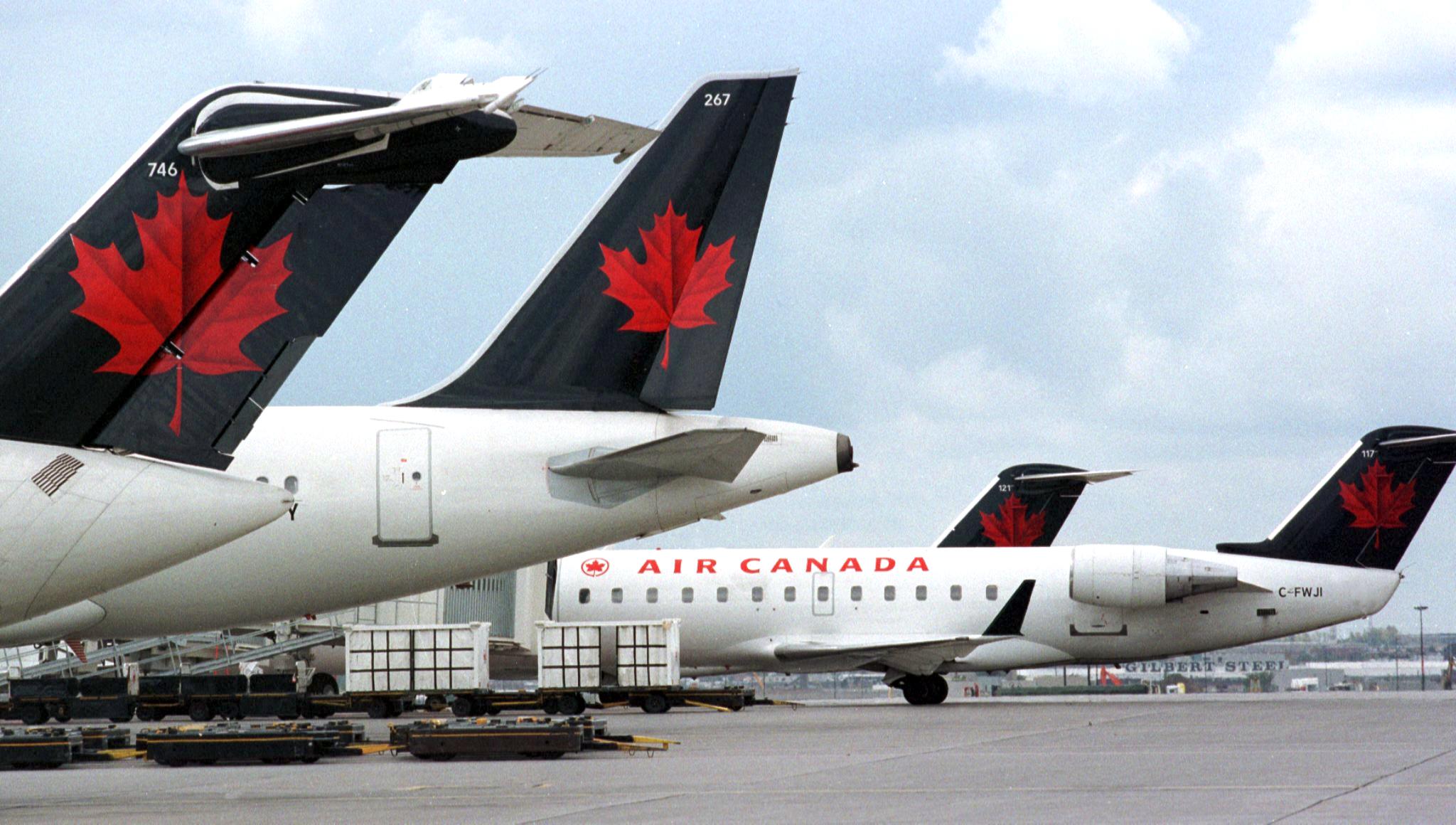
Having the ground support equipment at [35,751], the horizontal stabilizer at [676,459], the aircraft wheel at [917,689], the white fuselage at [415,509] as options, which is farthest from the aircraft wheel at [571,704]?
the horizontal stabilizer at [676,459]

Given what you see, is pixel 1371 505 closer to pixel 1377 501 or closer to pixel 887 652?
pixel 1377 501

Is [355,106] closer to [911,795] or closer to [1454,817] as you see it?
[911,795]

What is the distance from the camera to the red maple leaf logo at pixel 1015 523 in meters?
43.4

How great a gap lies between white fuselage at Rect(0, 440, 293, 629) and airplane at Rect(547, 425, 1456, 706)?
81.8 ft

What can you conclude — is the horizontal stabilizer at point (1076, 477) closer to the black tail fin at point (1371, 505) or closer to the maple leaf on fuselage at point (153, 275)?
the black tail fin at point (1371, 505)

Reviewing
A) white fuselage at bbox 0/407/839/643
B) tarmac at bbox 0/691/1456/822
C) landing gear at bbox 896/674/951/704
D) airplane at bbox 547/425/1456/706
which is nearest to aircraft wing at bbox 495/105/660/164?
white fuselage at bbox 0/407/839/643

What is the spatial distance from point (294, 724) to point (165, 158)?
416 inches

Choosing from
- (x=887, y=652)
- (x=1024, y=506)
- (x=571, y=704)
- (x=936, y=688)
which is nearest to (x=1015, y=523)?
(x=1024, y=506)

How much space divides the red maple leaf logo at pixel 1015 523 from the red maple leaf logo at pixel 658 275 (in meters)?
27.3

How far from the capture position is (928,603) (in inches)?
1438

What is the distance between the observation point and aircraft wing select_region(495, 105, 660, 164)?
12.4 m

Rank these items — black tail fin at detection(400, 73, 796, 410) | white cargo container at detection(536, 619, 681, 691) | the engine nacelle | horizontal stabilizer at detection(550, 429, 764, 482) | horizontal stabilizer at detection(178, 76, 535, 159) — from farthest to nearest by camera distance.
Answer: the engine nacelle < white cargo container at detection(536, 619, 681, 691) < black tail fin at detection(400, 73, 796, 410) < horizontal stabilizer at detection(550, 429, 764, 482) < horizontal stabilizer at detection(178, 76, 535, 159)

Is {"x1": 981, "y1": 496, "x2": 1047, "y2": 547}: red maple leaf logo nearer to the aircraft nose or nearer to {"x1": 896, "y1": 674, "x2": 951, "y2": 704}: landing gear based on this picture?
{"x1": 896, "y1": 674, "x2": 951, "y2": 704}: landing gear

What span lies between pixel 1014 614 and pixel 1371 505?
905 cm
